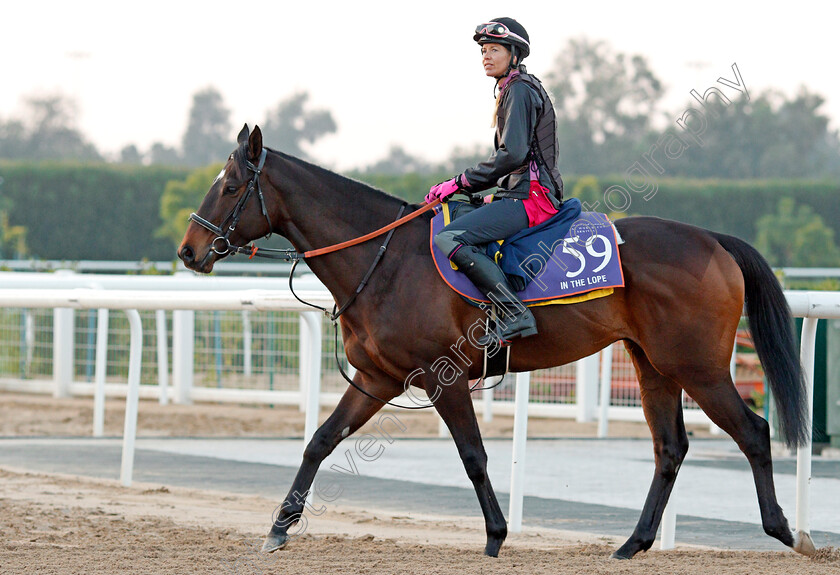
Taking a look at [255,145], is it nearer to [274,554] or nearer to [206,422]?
[274,554]

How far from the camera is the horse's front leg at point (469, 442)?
4891mm

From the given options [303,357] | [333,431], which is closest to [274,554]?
[333,431]

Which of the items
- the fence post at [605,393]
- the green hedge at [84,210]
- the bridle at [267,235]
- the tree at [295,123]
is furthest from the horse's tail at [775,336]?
the tree at [295,123]

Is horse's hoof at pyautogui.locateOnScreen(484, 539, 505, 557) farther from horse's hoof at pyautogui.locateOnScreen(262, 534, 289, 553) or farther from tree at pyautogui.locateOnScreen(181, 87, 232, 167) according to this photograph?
tree at pyautogui.locateOnScreen(181, 87, 232, 167)

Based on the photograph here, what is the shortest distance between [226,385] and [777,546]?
24.2ft

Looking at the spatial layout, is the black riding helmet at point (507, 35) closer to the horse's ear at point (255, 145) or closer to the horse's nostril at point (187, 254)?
the horse's ear at point (255, 145)

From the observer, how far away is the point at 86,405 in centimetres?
1166

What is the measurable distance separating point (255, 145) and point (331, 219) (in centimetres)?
48

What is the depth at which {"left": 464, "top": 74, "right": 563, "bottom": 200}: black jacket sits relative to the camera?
4.91 m

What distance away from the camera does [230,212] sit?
501 centimetres

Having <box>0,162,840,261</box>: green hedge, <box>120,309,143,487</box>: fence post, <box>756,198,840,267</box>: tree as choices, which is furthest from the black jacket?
<box>0,162,840,261</box>: green hedge

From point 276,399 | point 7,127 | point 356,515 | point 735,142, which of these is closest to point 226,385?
point 276,399

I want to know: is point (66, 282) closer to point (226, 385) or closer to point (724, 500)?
point (226, 385)

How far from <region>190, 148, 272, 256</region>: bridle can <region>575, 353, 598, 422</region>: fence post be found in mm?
5959
